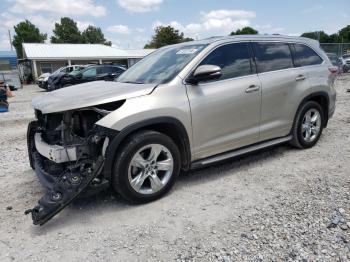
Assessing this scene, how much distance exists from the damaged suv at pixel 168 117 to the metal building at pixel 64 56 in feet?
99.8

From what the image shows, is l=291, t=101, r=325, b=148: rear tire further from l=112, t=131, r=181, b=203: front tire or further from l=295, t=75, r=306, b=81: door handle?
l=112, t=131, r=181, b=203: front tire

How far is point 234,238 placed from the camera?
114 inches

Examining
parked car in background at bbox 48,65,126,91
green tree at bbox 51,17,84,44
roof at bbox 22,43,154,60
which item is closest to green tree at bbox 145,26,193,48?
roof at bbox 22,43,154,60

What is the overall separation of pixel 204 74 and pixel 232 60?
744mm

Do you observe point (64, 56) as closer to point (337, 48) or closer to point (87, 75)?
A: point (87, 75)

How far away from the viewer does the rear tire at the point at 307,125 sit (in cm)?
492

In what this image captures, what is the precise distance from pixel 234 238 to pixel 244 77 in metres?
2.18

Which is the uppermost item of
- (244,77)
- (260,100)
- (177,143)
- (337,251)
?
(244,77)

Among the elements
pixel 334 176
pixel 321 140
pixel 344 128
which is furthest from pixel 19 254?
pixel 344 128

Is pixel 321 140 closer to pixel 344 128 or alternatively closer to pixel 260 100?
pixel 344 128

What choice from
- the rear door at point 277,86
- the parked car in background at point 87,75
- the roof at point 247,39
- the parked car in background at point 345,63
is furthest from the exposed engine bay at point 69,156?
the parked car in background at point 345,63

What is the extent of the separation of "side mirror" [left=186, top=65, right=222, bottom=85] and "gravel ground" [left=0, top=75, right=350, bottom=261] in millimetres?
1355

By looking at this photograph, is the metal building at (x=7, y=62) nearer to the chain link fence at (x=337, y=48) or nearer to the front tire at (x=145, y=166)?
the chain link fence at (x=337, y=48)

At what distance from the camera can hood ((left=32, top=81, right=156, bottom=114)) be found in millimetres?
3256
